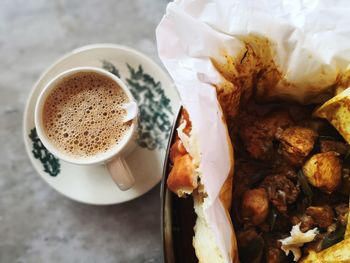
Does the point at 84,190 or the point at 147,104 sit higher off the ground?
the point at 147,104

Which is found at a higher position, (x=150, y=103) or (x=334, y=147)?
(x=334, y=147)

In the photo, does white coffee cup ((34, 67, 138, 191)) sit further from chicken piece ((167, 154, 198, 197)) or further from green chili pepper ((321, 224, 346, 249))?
green chili pepper ((321, 224, 346, 249))

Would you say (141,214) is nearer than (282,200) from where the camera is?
No

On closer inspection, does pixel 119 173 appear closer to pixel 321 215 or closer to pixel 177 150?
pixel 177 150

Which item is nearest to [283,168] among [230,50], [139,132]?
[230,50]

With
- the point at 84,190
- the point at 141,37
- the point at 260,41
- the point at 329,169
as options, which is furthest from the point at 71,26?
the point at 329,169

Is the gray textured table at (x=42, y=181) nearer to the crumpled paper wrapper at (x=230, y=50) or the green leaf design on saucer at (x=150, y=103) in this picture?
the green leaf design on saucer at (x=150, y=103)

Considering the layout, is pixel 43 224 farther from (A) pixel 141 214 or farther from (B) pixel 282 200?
(B) pixel 282 200
